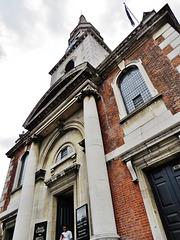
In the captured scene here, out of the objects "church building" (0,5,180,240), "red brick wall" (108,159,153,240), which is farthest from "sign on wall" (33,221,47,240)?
"red brick wall" (108,159,153,240)

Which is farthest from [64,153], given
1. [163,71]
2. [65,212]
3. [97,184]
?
[163,71]

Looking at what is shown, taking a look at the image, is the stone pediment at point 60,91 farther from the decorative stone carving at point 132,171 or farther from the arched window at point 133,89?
the decorative stone carving at point 132,171

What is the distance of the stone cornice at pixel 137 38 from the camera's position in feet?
26.0

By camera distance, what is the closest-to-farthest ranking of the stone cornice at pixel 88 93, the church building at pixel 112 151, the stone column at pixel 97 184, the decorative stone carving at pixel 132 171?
1. the stone column at pixel 97 184
2. the church building at pixel 112 151
3. the decorative stone carving at pixel 132 171
4. the stone cornice at pixel 88 93

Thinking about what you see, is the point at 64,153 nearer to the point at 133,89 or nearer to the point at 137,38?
the point at 133,89

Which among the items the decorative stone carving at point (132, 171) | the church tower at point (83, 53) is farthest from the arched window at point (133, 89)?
the church tower at point (83, 53)

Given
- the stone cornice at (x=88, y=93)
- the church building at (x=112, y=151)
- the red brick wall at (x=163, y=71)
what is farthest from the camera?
the stone cornice at (x=88, y=93)

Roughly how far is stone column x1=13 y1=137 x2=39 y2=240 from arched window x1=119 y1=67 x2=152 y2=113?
6.51m

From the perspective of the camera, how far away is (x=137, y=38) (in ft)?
27.9

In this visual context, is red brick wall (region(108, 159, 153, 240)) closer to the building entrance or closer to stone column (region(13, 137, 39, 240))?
the building entrance

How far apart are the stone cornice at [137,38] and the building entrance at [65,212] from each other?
689cm

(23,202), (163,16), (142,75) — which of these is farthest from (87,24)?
(23,202)

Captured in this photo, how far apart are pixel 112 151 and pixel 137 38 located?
578cm

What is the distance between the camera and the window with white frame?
7.22 metres
